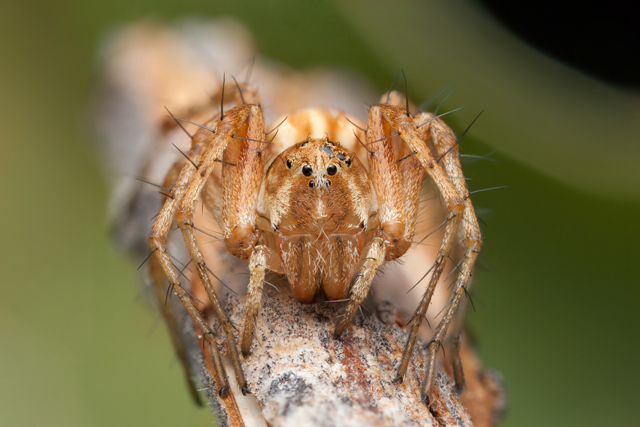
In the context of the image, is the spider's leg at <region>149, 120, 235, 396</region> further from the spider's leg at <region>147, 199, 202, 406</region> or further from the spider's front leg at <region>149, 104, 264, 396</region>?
the spider's leg at <region>147, 199, 202, 406</region>

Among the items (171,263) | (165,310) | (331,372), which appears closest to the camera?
(331,372)

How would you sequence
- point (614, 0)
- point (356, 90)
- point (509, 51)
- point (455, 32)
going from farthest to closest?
point (356, 90)
point (455, 32)
point (509, 51)
point (614, 0)

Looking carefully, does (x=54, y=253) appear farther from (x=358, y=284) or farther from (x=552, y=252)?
(x=552, y=252)

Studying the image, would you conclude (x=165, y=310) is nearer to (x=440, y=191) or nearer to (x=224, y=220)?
(x=224, y=220)

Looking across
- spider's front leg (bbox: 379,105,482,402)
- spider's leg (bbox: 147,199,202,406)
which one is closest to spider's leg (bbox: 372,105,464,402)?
spider's front leg (bbox: 379,105,482,402)

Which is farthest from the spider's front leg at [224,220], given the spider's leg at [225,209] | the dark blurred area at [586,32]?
the dark blurred area at [586,32]

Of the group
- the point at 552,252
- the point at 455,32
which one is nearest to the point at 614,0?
the point at 455,32

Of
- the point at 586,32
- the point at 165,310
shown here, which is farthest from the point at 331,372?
the point at 586,32

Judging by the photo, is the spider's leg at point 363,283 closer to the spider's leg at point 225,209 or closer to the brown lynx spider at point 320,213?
the brown lynx spider at point 320,213
